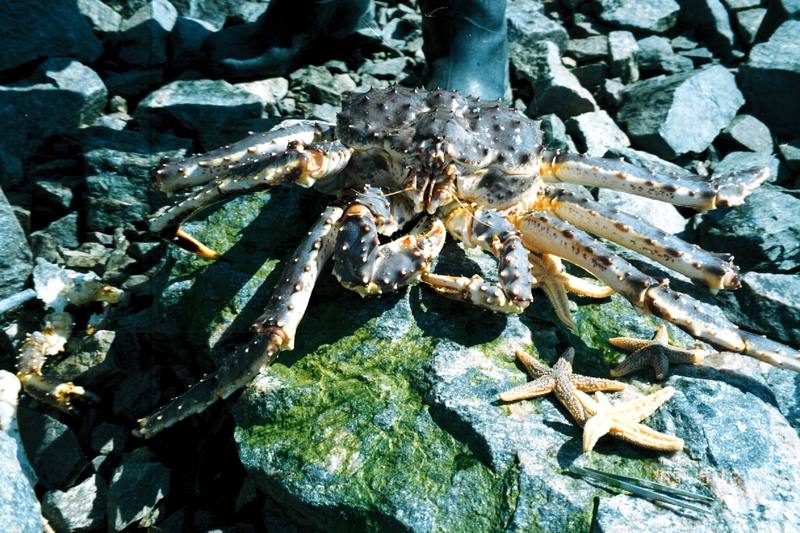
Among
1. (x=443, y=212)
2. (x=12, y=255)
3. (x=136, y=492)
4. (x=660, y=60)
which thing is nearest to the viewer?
(x=136, y=492)

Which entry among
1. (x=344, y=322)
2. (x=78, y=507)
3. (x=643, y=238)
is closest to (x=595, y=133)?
(x=643, y=238)

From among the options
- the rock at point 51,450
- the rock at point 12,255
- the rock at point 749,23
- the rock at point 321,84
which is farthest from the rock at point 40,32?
the rock at point 749,23

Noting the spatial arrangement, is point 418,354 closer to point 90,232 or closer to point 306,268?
point 306,268

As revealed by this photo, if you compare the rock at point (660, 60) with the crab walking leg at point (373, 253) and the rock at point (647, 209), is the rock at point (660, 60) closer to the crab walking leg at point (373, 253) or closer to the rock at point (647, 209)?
the rock at point (647, 209)

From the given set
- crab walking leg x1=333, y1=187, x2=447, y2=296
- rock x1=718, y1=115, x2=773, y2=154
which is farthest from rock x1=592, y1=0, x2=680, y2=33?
crab walking leg x1=333, y1=187, x2=447, y2=296

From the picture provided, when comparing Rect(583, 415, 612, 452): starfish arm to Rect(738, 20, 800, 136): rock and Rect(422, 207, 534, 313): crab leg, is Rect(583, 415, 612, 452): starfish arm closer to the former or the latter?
Rect(422, 207, 534, 313): crab leg

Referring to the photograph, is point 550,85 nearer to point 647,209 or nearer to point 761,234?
point 647,209

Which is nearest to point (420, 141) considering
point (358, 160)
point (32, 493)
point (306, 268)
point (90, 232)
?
point (358, 160)
